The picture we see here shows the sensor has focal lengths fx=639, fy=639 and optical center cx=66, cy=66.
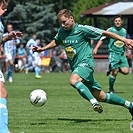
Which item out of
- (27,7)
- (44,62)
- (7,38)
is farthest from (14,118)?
(27,7)

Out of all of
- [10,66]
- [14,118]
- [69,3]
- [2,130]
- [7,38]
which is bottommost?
[69,3]

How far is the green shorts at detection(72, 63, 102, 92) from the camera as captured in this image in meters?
11.4

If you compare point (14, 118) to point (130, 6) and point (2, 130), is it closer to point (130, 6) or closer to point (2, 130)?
point (2, 130)

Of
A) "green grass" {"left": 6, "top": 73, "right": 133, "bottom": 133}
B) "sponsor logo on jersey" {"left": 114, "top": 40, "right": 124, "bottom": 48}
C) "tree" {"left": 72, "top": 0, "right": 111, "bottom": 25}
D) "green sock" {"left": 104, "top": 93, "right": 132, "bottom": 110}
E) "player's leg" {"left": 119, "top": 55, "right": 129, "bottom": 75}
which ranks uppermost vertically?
"green sock" {"left": 104, "top": 93, "right": 132, "bottom": 110}

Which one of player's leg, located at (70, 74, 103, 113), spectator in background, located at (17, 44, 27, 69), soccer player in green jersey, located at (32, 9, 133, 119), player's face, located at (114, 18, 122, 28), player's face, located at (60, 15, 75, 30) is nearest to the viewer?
player's leg, located at (70, 74, 103, 113)

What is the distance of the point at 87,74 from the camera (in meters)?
11.4

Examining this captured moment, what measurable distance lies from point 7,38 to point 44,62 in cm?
2994

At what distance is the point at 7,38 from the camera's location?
984 cm

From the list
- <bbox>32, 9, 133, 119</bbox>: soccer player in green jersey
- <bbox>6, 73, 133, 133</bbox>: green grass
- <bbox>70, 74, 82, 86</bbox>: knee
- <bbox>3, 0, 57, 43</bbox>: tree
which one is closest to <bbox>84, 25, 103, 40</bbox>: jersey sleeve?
<bbox>32, 9, 133, 119</bbox>: soccer player in green jersey

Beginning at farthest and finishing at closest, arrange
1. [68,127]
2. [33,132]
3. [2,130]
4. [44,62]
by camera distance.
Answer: [44,62] → [68,127] → [33,132] → [2,130]

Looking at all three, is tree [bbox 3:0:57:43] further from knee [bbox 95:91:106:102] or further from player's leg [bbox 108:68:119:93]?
knee [bbox 95:91:106:102]

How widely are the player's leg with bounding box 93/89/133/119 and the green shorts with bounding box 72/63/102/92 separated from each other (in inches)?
4.2

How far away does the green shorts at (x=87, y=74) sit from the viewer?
1136cm

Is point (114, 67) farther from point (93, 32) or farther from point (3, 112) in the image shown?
point (3, 112)
